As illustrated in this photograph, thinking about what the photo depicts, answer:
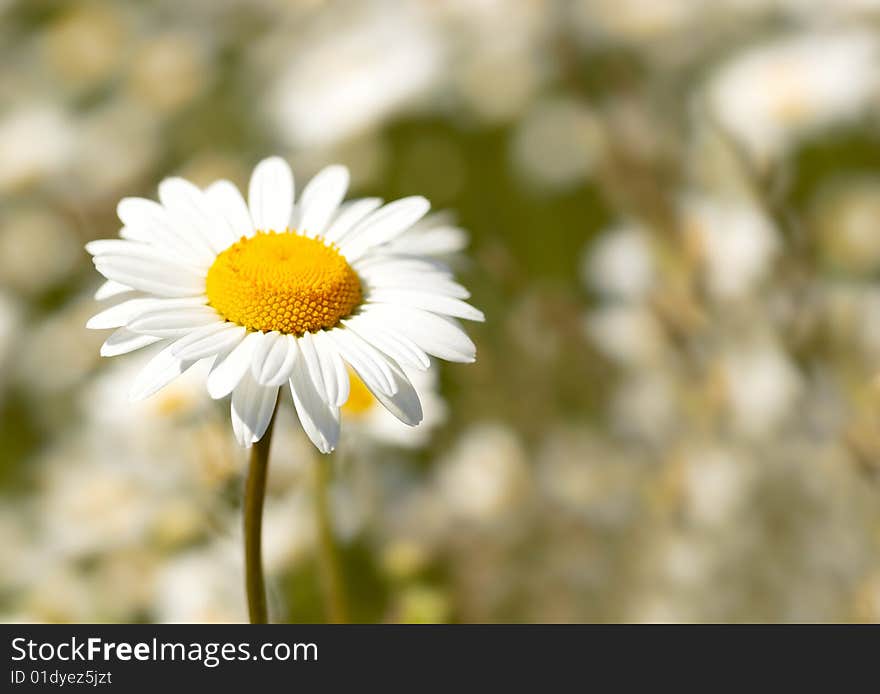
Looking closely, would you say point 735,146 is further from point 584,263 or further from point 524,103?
point 524,103

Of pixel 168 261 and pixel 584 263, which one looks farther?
pixel 584 263

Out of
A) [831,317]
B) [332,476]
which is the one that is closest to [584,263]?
[831,317]

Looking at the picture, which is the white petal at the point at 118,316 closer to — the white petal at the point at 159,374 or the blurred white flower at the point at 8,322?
the white petal at the point at 159,374

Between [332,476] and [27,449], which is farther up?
[27,449]

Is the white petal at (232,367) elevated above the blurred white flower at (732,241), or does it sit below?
below

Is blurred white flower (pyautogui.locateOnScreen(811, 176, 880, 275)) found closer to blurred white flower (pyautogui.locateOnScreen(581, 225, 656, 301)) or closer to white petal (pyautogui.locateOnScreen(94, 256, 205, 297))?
blurred white flower (pyautogui.locateOnScreen(581, 225, 656, 301))

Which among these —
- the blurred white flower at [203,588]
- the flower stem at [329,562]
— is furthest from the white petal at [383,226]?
the blurred white flower at [203,588]

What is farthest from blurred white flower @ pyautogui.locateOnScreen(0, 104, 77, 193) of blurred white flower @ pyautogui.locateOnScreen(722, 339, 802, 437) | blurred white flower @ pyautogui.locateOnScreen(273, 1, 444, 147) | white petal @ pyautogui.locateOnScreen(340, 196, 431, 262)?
white petal @ pyautogui.locateOnScreen(340, 196, 431, 262)

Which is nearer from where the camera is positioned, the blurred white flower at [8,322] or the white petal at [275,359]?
the white petal at [275,359]
